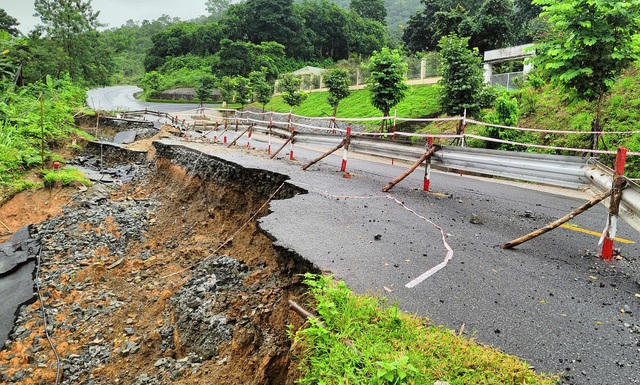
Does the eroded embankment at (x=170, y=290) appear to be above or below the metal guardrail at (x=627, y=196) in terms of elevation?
below

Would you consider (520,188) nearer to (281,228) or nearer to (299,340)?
(281,228)

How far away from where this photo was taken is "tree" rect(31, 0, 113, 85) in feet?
95.8

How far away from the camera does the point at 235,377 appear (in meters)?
3.56

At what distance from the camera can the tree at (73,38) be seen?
2921 cm

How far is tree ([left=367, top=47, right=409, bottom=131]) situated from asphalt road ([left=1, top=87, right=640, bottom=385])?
11.8 meters

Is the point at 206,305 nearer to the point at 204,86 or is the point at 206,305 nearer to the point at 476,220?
the point at 476,220

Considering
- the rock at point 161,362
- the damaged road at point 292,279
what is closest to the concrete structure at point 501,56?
the damaged road at point 292,279

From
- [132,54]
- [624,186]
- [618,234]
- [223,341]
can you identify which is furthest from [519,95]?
[132,54]

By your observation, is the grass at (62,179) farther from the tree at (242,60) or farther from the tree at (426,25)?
the tree at (242,60)

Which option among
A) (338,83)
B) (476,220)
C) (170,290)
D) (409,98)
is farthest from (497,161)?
(338,83)

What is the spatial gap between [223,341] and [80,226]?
795 cm

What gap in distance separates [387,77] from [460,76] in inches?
176

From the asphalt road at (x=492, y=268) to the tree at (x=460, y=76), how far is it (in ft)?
24.9

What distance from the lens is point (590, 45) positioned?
867cm
